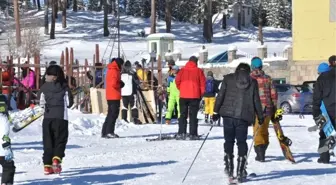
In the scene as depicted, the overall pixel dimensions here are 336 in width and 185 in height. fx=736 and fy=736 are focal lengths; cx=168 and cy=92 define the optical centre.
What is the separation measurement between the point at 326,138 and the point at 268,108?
35.6 inches

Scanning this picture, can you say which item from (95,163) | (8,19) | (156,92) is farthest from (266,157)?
(8,19)

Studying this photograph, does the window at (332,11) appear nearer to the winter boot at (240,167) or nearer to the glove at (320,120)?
the glove at (320,120)

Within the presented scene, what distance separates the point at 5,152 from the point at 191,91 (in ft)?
21.0

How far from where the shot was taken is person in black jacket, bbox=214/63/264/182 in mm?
8547

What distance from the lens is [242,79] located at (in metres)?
8.55

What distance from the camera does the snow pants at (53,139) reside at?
9.38 m

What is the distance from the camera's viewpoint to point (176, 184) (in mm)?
8578

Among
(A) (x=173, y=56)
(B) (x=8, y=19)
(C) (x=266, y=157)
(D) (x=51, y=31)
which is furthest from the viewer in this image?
(B) (x=8, y=19)

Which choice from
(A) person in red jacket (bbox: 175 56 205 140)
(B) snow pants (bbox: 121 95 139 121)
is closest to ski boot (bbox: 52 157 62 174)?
(A) person in red jacket (bbox: 175 56 205 140)

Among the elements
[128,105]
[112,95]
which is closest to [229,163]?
[112,95]

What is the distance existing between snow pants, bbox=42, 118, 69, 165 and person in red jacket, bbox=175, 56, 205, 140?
4.76 meters

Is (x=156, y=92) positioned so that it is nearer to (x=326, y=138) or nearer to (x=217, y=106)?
(x=326, y=138)

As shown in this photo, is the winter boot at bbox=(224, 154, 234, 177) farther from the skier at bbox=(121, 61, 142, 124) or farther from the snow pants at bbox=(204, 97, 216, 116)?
the snow pants at bbox=(204, 97, 216, 116)

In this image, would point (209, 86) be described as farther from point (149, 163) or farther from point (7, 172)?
point (7, 172)
